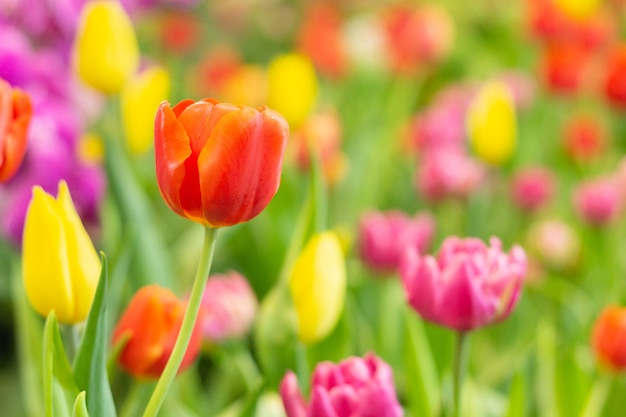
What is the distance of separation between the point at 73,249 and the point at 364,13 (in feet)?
5.78

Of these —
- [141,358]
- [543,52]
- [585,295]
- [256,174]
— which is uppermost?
[256,174]

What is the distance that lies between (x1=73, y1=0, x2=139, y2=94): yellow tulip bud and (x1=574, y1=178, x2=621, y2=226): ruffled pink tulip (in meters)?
0.49

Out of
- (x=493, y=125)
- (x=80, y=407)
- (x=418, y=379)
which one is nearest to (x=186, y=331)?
(x=80, y=407)

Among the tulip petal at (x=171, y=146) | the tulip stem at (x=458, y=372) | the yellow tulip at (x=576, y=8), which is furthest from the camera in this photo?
the yellow tulip at (x=576, y=8)

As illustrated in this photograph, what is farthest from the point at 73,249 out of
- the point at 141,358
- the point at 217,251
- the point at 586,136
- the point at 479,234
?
the point at 586,136

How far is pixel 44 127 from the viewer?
2.18ft

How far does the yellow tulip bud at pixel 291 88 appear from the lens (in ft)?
2.92

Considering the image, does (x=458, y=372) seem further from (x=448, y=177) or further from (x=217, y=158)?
(x=448, y=177)

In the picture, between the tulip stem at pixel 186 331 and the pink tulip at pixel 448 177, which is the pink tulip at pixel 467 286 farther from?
the pink tulip at pixel 448 177

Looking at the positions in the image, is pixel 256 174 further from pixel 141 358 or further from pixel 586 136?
pixel 586 136

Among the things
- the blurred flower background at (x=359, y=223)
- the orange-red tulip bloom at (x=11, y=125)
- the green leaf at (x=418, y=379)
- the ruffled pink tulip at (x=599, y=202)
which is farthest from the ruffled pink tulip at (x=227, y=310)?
the ruffled pink tulip at (x=599, y=202)

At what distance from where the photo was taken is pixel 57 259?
377 millimetres

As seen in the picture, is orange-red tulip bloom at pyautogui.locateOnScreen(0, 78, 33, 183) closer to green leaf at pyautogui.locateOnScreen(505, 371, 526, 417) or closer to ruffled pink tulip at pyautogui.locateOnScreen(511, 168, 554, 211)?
green leaf at pyautogui.locateOnScreen(505, 371, 526, 417)

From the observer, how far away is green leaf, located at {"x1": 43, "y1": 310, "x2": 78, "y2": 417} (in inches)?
14.1
